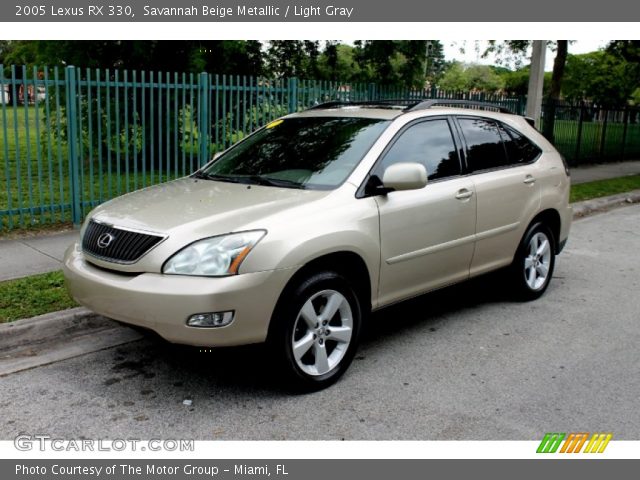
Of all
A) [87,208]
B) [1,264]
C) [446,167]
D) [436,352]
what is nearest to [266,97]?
[87,208]

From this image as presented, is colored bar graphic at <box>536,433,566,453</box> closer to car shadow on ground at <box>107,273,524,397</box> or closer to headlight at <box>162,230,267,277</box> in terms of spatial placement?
car shadow on ground at <box>107,273,524,397</box>

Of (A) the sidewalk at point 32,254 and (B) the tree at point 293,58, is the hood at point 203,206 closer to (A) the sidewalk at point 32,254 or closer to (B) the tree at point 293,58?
(A) the sidewalk at point 32,254

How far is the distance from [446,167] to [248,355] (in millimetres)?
2069

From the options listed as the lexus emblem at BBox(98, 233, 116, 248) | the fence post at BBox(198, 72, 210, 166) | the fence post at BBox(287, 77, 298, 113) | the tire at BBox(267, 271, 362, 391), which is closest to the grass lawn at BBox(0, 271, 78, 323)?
the lexus emblem at BBox(98, 233, 116, 248)

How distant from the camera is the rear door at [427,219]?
4641mm

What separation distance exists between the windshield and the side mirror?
0.93 feet

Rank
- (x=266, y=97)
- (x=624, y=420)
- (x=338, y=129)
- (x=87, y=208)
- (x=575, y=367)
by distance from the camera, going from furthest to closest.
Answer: (x=266, y=97) < (x=87, y=208) < (x=338, y=129) < (x=575, y=367) < (x=624, y=420)

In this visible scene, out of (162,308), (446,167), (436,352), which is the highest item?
(446,167)

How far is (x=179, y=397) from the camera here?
4109mm

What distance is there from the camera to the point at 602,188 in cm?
1408

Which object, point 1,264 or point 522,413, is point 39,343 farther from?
point 522,413

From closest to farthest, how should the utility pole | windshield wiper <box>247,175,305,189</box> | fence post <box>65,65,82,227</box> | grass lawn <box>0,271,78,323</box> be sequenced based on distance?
1. windshield wiper <box>247,175,305,189</box>
2. grass lawn <box>0,271,78,323</box>
3. fence post <box>65,65,82,227</box>
4. the utility pole

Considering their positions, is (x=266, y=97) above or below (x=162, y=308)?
above

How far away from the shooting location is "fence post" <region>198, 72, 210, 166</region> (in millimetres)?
10047
